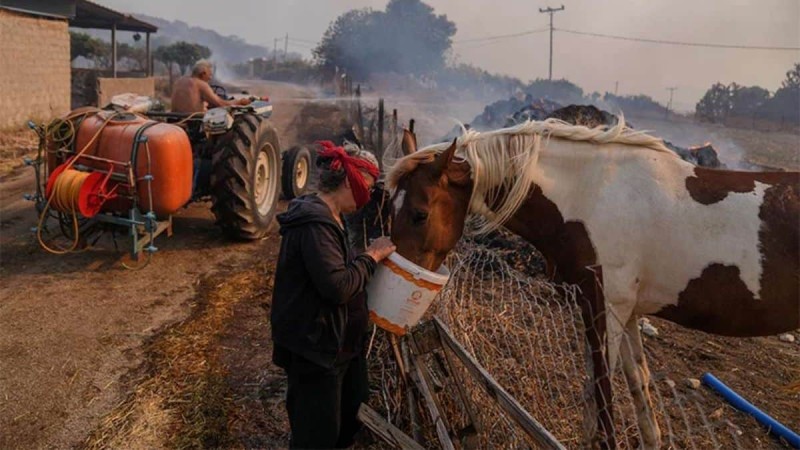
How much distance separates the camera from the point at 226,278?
5.32 m

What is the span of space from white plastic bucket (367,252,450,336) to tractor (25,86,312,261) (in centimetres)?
324

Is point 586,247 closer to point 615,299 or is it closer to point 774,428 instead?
point 615,299

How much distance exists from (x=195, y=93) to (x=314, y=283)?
507 cm

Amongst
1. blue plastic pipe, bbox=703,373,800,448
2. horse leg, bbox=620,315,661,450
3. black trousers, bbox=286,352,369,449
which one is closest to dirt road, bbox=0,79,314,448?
black trousers, bbox=286,352,369,449

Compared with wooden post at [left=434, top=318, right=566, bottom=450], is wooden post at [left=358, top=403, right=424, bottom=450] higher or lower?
lower

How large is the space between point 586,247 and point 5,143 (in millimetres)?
12011

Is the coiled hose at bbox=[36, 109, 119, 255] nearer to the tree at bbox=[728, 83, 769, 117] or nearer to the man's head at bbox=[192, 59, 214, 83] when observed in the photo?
the man's head at bbox=[192, 59, 214, 83]

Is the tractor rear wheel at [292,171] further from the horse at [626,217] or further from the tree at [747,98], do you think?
the tree at [747,98]

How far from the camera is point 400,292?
2.53 metres

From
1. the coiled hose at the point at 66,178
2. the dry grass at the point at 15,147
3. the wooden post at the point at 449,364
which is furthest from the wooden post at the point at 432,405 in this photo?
the dry grass at the point at 15,147

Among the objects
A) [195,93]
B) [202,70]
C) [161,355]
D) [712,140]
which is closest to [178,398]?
[161,355]

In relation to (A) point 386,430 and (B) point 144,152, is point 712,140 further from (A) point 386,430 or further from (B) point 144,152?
(A) point 386,430

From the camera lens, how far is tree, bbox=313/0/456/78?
43625mm

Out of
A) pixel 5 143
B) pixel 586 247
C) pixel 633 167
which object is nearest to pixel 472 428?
pixel 586 247
